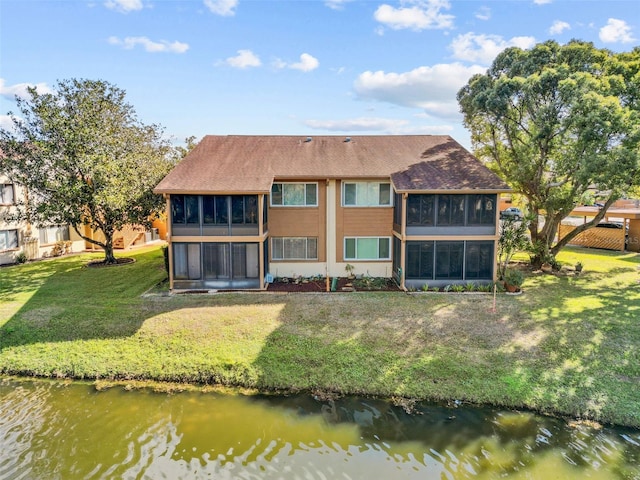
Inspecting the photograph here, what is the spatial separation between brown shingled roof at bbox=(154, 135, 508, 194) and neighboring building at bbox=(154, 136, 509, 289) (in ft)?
0.17

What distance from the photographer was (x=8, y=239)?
949 inches

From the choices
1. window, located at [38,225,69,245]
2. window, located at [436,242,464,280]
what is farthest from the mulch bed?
window, located at [38,225,69,245]

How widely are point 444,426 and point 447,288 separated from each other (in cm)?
893

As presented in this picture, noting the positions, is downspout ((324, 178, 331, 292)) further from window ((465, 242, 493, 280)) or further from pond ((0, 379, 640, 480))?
pond ((0, 379, 640, 480))

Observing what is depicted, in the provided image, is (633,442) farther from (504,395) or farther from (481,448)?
(481,448)

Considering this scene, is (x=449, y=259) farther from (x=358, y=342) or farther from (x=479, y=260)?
(x=358, y=342)

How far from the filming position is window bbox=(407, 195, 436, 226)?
17938mm

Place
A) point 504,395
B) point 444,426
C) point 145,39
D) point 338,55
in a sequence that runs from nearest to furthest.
Result: point 444,426, point 504,395, point 145,39, point 338,55

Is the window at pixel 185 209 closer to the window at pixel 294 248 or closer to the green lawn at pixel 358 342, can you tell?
the green lawn at pixel 358 342

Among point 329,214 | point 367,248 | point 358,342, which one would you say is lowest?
point 358,342

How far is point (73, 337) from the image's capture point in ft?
44.7

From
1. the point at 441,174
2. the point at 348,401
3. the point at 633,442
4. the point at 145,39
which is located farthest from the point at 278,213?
the point at 633,442

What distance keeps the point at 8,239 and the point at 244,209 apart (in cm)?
1699

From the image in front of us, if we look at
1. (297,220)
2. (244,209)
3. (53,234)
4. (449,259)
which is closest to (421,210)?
(449,259)
